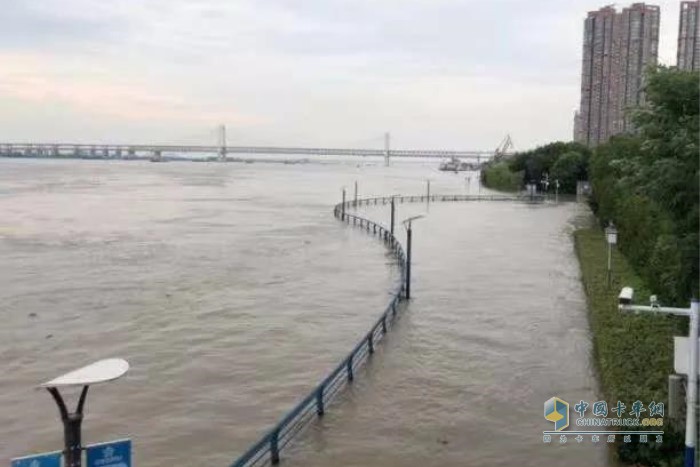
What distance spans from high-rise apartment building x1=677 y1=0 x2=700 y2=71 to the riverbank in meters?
17.2

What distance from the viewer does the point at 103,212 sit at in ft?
226

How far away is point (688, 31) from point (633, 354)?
34.4 metres

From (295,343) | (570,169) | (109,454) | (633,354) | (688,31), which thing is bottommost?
(295,343)

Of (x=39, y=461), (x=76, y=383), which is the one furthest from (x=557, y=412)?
(x=39, y=461)

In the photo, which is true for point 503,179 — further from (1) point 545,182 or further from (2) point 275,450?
(2) point 275,450

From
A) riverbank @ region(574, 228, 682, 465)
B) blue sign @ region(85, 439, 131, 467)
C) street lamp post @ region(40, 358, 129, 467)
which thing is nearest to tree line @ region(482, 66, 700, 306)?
riverbank @ region(574, 228, 682, 465)

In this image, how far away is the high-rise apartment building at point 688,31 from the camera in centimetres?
3766

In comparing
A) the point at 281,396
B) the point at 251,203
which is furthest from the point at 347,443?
the point at 251,203

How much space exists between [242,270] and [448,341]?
1586cm

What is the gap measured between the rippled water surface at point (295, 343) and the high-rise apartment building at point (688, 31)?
11.8 metres

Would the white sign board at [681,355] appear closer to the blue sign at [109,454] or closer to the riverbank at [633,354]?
the riverbank at [633,354]

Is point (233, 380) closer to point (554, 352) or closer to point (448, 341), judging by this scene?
point (448, 341)

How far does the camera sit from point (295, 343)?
2144cm

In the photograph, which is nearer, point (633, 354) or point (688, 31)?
point (633, 354)
